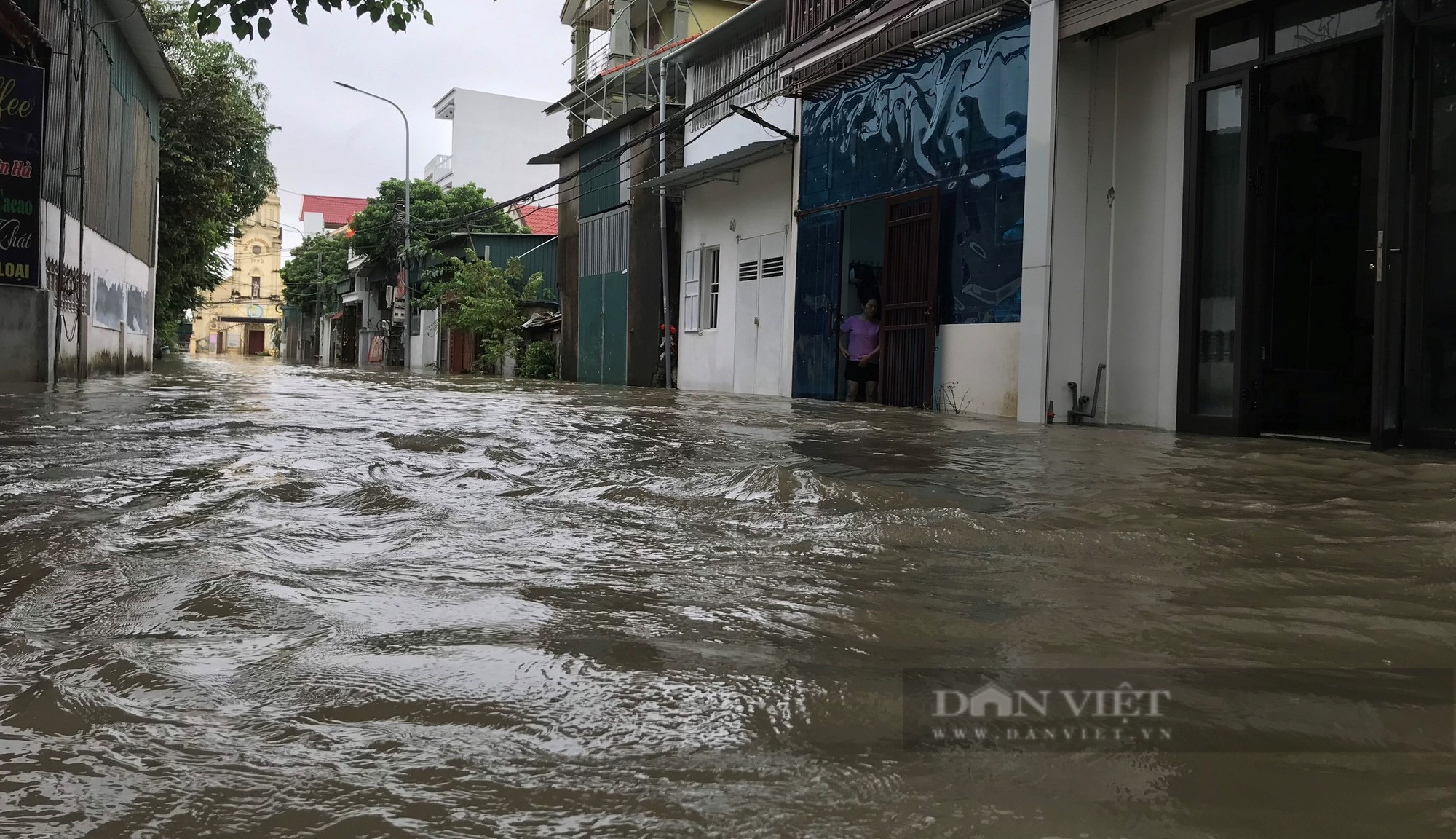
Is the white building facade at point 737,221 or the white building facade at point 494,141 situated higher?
the white building facade at point 494,141

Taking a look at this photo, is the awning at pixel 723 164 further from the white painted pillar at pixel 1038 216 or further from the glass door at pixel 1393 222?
the glass door at pixel 1393 222

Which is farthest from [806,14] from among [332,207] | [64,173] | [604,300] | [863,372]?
[332,207]

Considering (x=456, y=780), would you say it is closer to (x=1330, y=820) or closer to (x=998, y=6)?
(x=1330, y=820)

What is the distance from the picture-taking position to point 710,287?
1728 centimetres

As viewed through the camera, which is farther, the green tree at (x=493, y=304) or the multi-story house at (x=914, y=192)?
the green tree at (x=493, y=304)

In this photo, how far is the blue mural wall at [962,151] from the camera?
9.88 meters

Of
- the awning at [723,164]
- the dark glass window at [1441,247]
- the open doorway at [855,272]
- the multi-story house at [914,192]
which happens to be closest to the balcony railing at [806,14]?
the multi-story house at [914,192]

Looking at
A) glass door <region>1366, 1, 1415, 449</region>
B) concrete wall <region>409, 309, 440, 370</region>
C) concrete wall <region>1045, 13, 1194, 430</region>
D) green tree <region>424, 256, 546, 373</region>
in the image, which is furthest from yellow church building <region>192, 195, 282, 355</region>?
glass door <region>1366, 1, 1415, 449</region>

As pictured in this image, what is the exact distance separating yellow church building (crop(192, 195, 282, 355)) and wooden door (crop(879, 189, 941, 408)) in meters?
69.6

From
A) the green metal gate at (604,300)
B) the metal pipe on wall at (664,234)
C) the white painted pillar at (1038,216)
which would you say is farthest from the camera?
the green metal gate at (604,300)

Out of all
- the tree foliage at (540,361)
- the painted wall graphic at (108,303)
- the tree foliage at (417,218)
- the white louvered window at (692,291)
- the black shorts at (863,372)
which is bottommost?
the black shorts at (863,372)

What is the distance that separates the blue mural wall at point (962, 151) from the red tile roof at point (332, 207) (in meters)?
64.6

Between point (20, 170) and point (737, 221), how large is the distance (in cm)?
908

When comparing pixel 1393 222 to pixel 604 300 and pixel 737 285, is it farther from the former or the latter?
pixel 604 300
